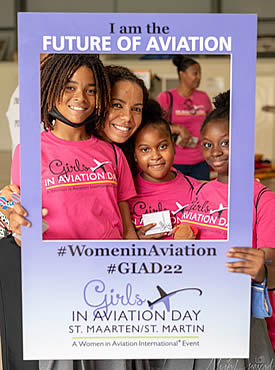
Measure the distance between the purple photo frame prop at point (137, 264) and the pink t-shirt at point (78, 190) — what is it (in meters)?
0.05

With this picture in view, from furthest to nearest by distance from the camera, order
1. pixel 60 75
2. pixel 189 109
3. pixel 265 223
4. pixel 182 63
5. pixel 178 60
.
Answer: pixel 178 60, pixel 182 63, pixel 189 109, pixel 265 223, pixel 60 75

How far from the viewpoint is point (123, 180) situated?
5.62ft

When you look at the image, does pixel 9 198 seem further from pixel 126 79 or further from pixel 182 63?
pixel 182 63

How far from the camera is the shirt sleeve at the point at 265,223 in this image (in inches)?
64.4

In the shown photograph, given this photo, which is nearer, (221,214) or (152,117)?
(221,214)

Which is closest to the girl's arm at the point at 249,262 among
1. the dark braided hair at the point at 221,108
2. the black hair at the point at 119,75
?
the dark braided hair at the point at 221,108

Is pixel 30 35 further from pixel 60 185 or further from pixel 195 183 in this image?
pixel 195 183

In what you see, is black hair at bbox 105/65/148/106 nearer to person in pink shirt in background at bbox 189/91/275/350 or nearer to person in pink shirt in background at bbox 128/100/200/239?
person in pink shirt in background at bbox 128/100/200/239

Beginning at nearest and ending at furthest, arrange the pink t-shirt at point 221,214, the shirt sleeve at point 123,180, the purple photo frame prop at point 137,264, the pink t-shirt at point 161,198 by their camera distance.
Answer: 1. the purple photo frame prop at point 137,264
2. the pink t-shirt at point 221,214
3. the shirt sleeve at point 123,180
4. the pink t-shirt at point 161,198

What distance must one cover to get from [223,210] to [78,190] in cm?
42

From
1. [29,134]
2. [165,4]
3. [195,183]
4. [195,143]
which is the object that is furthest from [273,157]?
[29,134]

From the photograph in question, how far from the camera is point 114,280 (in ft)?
5.08

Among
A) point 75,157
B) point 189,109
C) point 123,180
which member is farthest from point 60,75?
point 189,109

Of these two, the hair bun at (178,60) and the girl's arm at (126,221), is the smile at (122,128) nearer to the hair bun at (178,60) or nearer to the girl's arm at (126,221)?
the girl's arm at (126,221)
